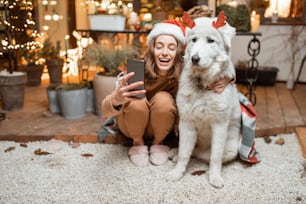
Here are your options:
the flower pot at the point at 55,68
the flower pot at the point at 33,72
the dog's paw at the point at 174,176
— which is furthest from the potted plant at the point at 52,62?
the dog's paw at the point at 174,176

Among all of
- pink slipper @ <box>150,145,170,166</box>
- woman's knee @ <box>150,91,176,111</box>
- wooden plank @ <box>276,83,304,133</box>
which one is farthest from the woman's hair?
wooden plank @ <box>276,83,304,133</box>

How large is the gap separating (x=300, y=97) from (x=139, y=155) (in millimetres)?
1960

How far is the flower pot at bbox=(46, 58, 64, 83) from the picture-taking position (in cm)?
334

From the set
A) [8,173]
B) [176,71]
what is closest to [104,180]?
[8,173]

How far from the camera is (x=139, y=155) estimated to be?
1806 millimetres

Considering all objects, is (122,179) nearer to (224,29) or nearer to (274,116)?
(224,29)

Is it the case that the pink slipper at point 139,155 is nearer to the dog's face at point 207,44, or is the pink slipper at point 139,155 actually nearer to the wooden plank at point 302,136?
the dog's face at point 207,44

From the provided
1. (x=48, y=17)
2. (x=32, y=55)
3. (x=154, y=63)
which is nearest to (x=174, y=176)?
(x=154, y=63)

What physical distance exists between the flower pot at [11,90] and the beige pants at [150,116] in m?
1.13

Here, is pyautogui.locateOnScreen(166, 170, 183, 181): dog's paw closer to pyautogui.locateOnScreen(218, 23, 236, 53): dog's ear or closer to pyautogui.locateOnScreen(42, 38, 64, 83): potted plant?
pyautogui.locateOnScreen(218, 23, 236, 53): dog's ear

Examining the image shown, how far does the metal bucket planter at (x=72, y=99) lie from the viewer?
2.28 m

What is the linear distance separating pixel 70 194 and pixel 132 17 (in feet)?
5.80

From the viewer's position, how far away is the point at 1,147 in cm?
200

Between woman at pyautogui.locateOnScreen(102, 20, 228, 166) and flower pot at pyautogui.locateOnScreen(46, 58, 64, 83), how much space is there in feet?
6.01
